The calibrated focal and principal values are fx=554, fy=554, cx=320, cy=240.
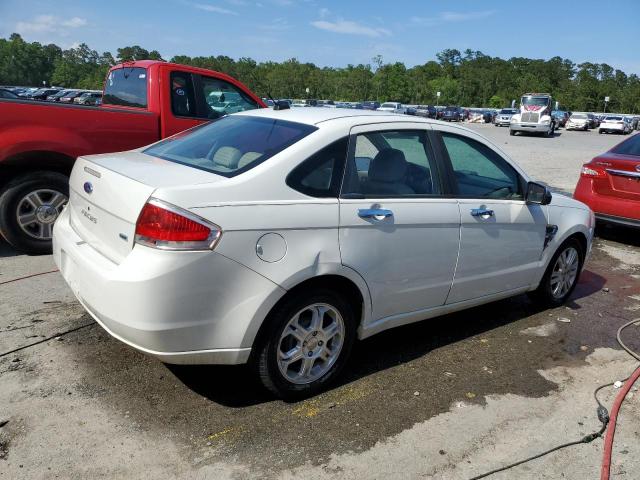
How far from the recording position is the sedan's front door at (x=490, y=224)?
3943 mm

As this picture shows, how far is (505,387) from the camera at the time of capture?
12.0 ft

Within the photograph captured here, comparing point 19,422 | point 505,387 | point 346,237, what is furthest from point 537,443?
point 19,422

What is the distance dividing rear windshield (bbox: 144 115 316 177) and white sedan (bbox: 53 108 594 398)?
0.02m

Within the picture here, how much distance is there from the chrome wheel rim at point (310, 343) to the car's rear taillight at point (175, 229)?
2.33 feet

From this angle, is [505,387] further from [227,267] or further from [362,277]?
[227,267]

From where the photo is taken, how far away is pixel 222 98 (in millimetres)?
7039

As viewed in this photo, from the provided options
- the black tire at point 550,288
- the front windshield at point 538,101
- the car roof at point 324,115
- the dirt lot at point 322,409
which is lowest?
the dirt lot at point 322,409

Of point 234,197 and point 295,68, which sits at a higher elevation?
point 295,68

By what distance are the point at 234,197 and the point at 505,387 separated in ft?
7.22

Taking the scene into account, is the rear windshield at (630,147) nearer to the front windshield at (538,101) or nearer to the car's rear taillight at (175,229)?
the car's rear taillight at (175,229)

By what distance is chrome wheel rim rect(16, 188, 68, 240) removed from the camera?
550cm

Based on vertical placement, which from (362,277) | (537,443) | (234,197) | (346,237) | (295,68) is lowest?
(537,443)

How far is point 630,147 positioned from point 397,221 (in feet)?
19.8

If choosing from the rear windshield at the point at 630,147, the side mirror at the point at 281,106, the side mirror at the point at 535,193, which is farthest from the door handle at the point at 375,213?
the rear windshield at the point at 630,147
